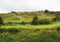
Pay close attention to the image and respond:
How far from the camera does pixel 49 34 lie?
37.2 m

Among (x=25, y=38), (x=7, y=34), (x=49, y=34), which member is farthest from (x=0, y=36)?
(x=49, y=34)

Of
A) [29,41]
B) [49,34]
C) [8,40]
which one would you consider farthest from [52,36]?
[8,40]

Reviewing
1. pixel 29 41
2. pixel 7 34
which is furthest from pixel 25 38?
pixel 7 34

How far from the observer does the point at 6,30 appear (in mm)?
40656

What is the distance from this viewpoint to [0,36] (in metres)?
37.6

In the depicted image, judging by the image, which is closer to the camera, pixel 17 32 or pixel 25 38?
pixel 25 38

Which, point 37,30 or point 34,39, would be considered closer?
point 34,39

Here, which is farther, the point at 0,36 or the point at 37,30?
the point at 37,30

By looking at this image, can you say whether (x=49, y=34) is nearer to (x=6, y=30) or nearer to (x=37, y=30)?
(x=37, y=30)

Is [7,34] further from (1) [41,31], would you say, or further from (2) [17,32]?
(1) [41,31]

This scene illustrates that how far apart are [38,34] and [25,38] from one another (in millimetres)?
2058

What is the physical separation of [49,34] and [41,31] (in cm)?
200

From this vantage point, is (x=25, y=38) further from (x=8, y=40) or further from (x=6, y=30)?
(x=6, y=30)

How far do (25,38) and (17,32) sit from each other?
2.88 meters
